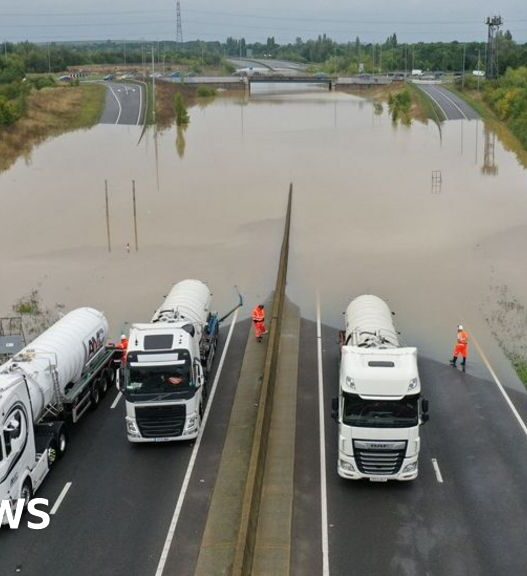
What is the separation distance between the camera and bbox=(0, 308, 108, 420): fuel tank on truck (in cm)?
1886

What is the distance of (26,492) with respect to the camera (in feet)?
54.9

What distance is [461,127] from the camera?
94.8 metres

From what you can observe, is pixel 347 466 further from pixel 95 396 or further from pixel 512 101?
pixel 512 101

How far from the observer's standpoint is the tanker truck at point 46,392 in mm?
16109

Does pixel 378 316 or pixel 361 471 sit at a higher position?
pixel 378 316

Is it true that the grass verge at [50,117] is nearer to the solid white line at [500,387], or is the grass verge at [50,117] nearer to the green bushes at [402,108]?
the green bushes at [402,108]

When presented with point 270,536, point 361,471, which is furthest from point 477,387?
point 270,536

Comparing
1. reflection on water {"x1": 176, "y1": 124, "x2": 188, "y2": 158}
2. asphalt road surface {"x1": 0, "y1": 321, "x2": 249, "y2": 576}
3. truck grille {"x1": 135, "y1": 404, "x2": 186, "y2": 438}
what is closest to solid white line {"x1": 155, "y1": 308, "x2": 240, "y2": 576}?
asphalt road surface {"x1": 0, "y1": 321, "x2": 249, "y2": 576}

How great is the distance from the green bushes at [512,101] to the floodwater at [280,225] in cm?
326

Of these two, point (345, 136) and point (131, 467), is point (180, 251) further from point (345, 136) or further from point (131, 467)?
point (345, 136)

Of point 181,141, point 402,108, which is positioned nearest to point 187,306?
point 181,141

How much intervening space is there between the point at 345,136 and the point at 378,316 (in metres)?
72.6

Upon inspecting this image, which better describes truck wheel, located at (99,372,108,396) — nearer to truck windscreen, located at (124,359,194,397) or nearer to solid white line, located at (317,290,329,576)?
truck windscreen, located at (124,359,194,397)

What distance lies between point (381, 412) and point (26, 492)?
25.1 feet
